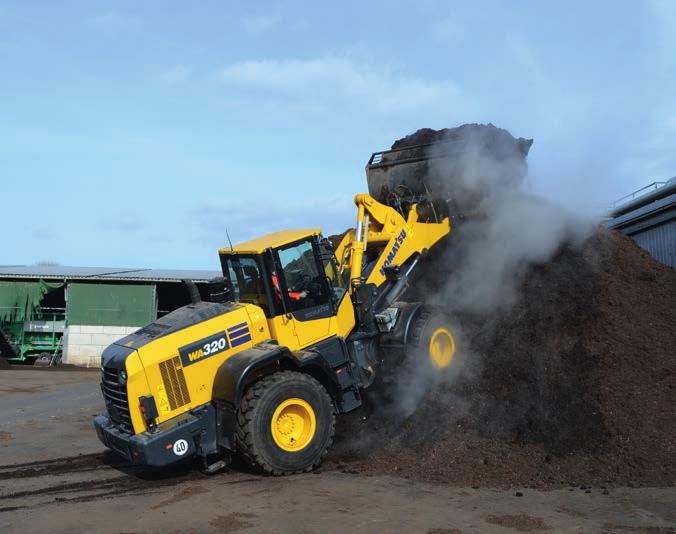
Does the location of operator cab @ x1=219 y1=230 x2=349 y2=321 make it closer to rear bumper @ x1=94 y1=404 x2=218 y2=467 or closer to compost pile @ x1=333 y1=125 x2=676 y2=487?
rear bumper @ x1=94 y1=404 x2=218 y2=467

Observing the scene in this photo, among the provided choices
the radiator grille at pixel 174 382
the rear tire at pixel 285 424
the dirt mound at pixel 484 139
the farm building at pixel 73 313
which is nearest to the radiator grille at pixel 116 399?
the radiator grille at pixel 174 382

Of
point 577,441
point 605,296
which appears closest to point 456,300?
point 605,296

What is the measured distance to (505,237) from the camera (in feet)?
36.8

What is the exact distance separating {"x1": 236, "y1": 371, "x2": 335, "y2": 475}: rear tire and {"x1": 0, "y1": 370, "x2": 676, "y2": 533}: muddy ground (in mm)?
221

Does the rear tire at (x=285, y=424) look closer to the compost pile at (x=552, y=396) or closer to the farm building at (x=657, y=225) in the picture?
the compost pile at (x=552, y=396)

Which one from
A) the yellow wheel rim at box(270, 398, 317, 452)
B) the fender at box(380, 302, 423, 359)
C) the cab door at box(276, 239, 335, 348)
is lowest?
the yellow wheel rim at box(270, 398, 317, 452)

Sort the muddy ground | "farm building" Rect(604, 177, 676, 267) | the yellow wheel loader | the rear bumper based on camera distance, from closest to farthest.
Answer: the muddy ground < the rear bumper < the yellow wheel loader < "farm building" Rect(604, 177, 676, 267)

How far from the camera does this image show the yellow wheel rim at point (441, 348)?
30.8ft

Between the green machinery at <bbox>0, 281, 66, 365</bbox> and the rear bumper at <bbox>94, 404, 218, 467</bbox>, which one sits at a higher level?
the green machinery at <bbox>0, 281, 66, 365</bbox>

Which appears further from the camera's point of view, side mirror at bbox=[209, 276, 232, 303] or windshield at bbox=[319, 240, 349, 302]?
windshield at bbox=[319, 240, 349, 302]

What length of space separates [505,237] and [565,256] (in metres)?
1.09

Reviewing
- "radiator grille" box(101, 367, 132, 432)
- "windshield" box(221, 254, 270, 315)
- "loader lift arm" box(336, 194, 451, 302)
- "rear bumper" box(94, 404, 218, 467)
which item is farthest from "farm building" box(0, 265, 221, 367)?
"rear bumper" box(94, 404, 218, 467)

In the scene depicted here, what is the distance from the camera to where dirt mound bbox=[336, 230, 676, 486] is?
729cm

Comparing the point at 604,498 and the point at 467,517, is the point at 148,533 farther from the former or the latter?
the point at 604,498
